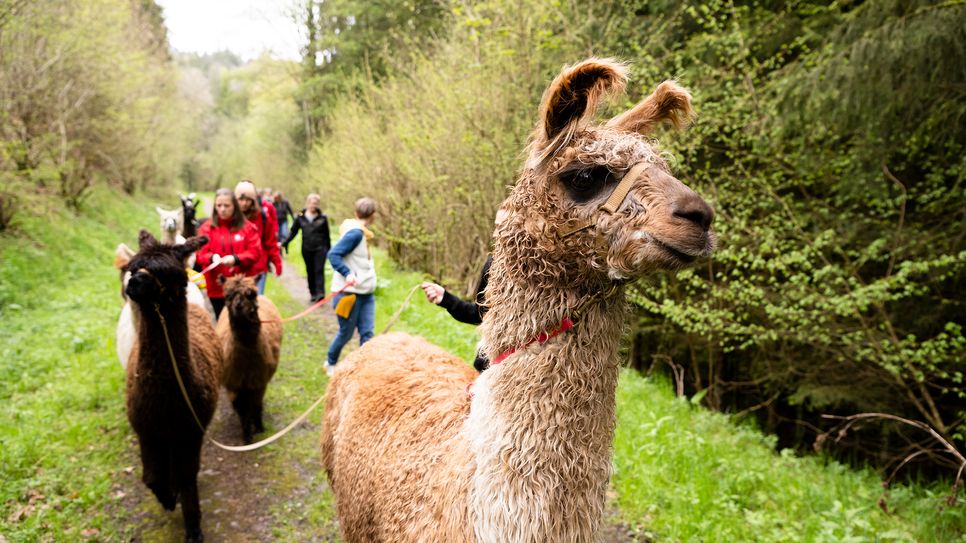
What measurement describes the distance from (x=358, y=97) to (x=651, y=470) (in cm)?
1432

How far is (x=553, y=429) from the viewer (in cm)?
155

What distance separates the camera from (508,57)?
25.8 feet

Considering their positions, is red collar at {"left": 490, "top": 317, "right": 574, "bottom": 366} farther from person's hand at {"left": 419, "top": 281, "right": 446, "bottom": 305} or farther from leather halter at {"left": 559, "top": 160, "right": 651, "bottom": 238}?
person's hand at {"left": 419, "top": 281, "right": 446, "bottom": 305}

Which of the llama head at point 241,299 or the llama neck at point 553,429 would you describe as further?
the llama head at point 241,299

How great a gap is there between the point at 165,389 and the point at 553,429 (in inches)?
114

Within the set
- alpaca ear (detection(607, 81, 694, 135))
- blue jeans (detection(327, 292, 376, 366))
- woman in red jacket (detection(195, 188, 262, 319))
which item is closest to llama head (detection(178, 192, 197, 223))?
woman in red jacket (detection(195, 188, 262, 319))

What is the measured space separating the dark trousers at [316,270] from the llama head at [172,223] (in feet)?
10.7

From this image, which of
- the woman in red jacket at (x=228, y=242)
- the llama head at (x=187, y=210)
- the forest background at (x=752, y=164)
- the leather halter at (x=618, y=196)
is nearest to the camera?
the leather halter at (x=618, y=196)

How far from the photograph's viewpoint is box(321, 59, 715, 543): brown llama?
1.46m

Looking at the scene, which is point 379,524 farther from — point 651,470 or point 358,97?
point 358,97

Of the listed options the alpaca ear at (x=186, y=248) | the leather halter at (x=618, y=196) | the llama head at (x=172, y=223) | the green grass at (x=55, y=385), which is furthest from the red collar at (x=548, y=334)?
the llama head at (x=172, y=223)

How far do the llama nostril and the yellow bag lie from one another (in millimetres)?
4235

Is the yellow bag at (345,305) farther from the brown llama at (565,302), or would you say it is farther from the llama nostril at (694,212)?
the llama nostril at (694,212)

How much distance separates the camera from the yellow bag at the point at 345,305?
5176 mm
